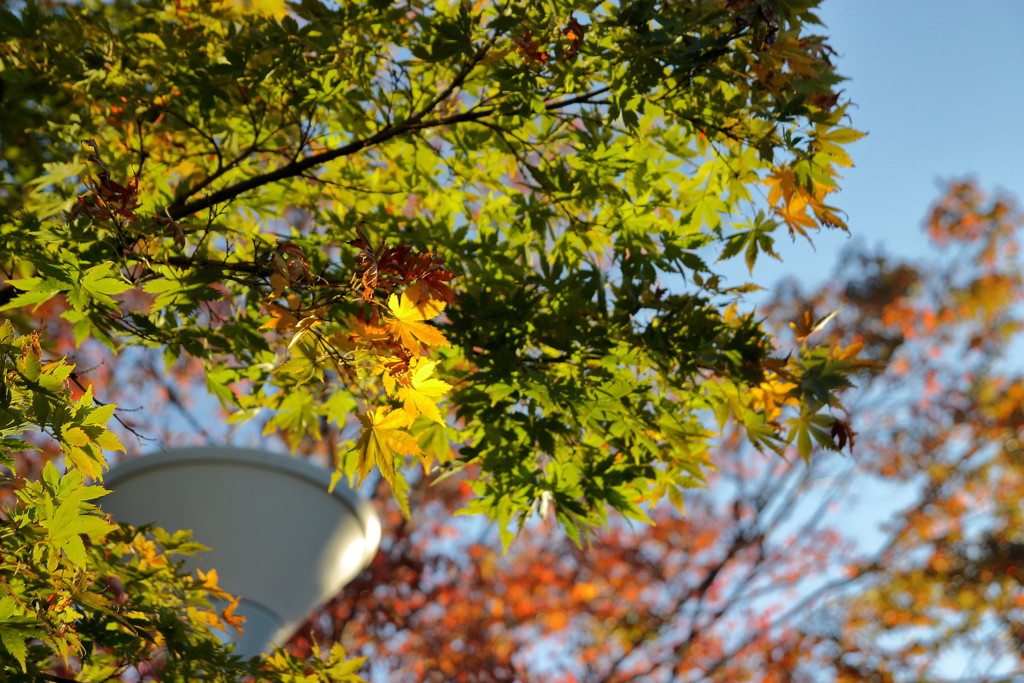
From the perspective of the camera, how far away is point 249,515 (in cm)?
345

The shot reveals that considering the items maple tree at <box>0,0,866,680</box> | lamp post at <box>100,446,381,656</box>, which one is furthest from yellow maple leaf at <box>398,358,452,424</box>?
lamp post at <box>100,446,381,656</box>

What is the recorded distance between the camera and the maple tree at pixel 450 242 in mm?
2004

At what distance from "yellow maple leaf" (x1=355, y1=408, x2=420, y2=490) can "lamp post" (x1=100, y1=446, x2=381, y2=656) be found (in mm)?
1725

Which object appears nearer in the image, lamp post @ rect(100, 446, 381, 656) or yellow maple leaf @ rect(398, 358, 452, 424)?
yellow maple leaf @ rect(398, 358, 452, 424)

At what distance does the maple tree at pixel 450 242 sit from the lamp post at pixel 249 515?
563 mm

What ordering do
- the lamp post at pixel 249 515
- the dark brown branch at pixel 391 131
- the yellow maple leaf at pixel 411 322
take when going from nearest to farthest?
the yellow maple leaf at pixel 411 322
the dark brown branch at pixel 391 131
the lamp post at pixel 249 515

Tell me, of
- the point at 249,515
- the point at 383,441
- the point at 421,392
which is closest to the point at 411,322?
the point at 421,392

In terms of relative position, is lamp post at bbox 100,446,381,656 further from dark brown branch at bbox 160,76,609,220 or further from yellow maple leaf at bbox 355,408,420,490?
yellow maple leaf at bbox 355,408,420,490

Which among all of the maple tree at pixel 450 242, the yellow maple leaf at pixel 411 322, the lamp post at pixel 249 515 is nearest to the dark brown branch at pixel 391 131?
the maple tree at pixel 450 242

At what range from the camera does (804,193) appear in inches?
99.4

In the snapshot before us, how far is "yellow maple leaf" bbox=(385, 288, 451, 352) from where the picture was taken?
1.83 meters

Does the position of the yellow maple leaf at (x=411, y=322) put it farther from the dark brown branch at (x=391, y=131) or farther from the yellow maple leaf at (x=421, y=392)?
the dark brown branch at (x=391, y=131)

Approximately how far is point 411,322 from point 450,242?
2.22ft

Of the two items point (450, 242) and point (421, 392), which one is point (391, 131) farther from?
point (421, 392)
